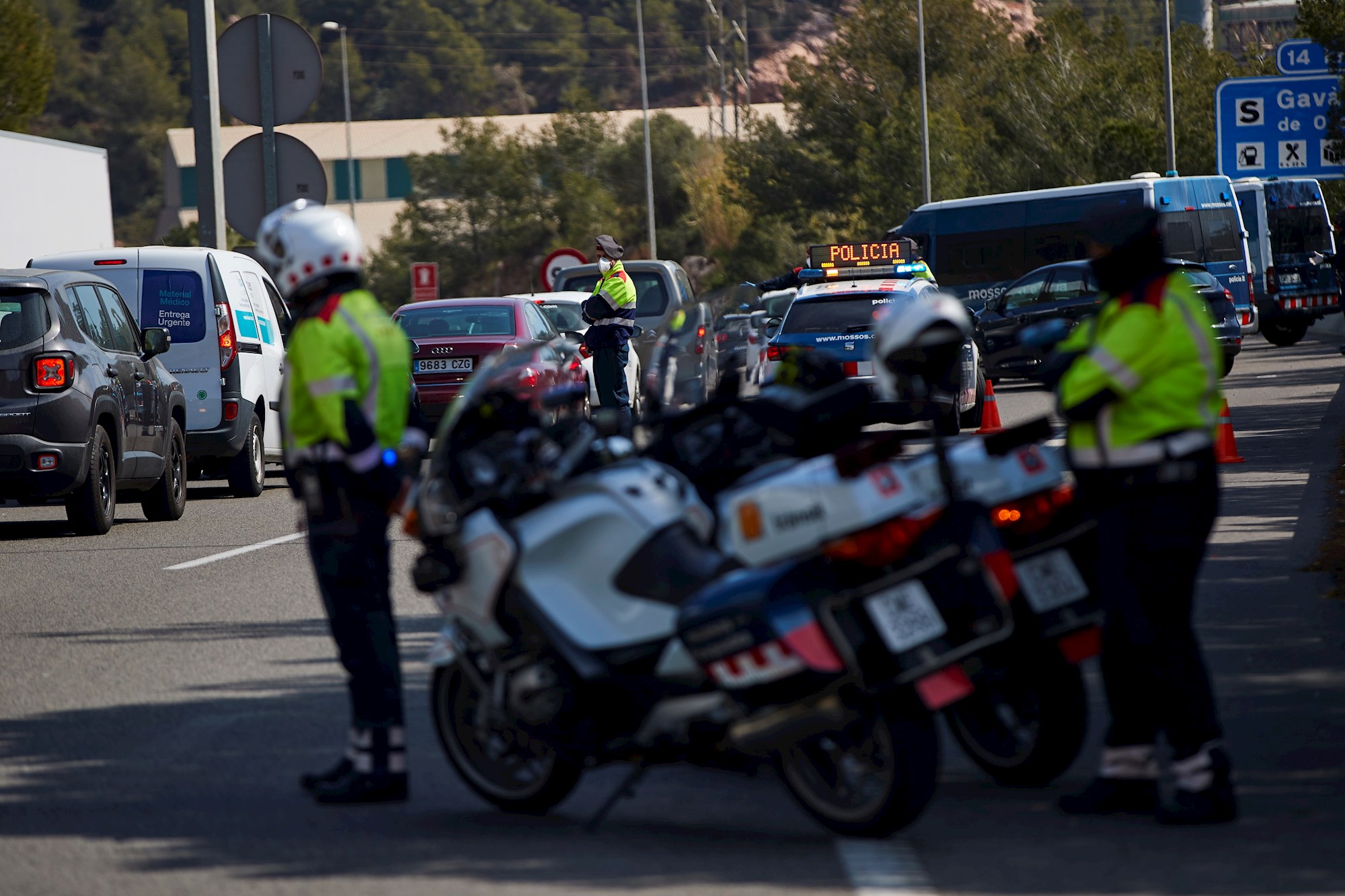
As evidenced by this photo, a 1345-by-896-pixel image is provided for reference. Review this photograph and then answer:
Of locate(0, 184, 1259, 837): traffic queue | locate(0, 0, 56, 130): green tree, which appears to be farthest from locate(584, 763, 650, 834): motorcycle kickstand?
locate(0, 0, 56, 130): green tree

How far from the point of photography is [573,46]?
463 feet

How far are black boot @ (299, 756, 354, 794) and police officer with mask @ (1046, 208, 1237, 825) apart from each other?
2.23 meters

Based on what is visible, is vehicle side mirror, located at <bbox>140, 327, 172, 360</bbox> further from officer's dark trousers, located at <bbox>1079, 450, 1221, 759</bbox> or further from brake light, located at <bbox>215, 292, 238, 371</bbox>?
officer's dark trousers, located at <bbox>1079, 450, 1221, 759</bbox>

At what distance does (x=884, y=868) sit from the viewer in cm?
516

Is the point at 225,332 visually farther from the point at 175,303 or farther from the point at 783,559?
the point at 783,559

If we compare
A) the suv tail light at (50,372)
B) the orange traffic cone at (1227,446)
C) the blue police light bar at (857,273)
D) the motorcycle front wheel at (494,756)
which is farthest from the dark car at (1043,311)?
the motorcycle front wheel at (494,756)

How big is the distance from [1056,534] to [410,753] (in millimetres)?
2412

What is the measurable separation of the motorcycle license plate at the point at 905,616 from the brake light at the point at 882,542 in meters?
0.10

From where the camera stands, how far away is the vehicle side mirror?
544 inches

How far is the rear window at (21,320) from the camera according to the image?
12.8 m

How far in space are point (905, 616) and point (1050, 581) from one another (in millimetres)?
840

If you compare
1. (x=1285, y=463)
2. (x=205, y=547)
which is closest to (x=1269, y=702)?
(x=205, y=547)

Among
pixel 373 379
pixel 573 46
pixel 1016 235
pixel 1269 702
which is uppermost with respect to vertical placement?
pixel 573 46

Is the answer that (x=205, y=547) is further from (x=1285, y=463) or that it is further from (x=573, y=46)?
(x=573, y=46)
